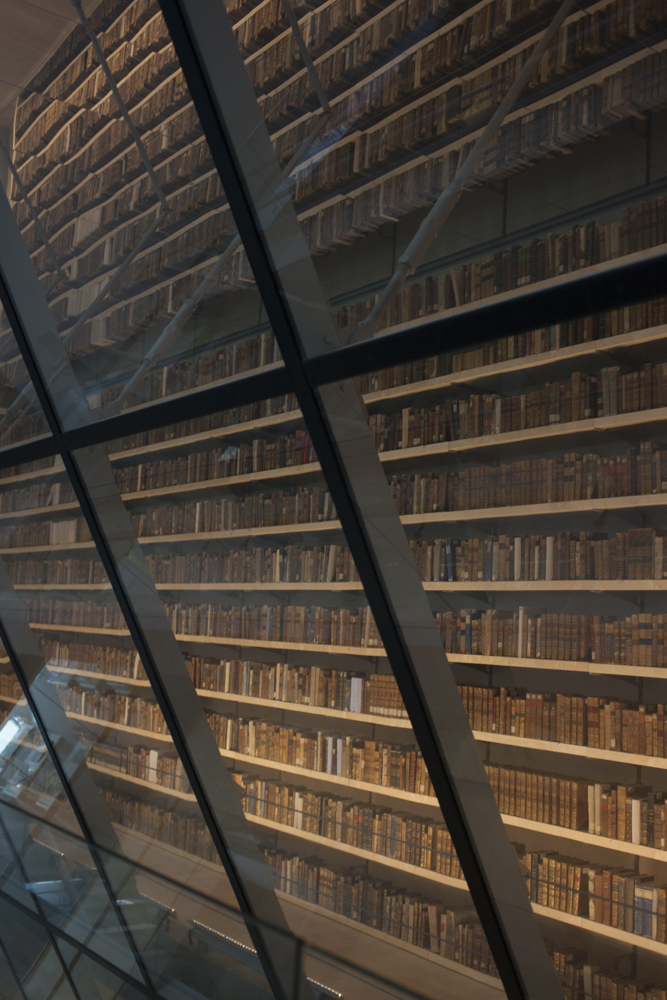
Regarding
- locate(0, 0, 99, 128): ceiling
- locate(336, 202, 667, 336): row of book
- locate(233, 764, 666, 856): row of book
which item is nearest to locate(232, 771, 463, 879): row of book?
locate(233, 764, 666, 856): row of book

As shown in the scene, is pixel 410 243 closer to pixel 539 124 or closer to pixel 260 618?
pixel 539 124

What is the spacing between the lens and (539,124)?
1.72m

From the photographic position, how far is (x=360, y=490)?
6.97ft

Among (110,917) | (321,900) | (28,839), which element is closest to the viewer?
(321,900)

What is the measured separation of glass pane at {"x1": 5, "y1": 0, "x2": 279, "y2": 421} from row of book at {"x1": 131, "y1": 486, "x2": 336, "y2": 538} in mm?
406

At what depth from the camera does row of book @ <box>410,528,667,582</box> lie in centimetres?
164

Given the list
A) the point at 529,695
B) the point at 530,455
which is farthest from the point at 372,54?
the point at 529,695

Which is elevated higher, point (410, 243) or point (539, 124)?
point (539, 124)

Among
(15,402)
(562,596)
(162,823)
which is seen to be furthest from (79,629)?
(562,596)

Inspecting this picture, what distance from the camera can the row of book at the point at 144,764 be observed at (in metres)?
3.11

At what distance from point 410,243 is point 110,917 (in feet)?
9.53

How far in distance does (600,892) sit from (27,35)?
336cm

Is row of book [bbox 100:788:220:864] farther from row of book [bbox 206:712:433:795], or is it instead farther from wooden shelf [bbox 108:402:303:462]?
wooden shelf [bbox 108:402:303:462]

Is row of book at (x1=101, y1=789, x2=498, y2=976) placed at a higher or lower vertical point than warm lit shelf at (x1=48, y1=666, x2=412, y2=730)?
lower
